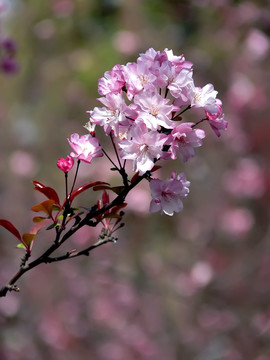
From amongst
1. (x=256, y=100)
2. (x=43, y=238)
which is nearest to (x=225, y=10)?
(x=256, y=100)

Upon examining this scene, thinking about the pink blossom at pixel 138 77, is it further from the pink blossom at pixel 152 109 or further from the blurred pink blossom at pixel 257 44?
the blurred pink blossom at pixel 257 44

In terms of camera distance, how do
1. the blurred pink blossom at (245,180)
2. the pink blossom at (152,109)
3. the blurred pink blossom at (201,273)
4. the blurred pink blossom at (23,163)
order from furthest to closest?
the blurred pink blossom at (23,163) → the blurred pink blossom at (245,180) → the blurred pink blossom at (201,273) → the pink blossom at (152,109)

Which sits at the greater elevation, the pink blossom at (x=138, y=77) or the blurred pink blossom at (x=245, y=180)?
the blurred pink blossom at (x=245, y=180)

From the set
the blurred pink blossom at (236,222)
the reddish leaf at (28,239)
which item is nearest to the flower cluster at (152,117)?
the reddish leaf at (28,239)

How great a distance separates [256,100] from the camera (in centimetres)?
452

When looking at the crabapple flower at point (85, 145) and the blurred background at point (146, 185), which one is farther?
the blurred background at point (146, 185)

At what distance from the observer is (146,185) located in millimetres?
4555

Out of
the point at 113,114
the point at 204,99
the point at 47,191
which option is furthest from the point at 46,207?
the point at 204,99

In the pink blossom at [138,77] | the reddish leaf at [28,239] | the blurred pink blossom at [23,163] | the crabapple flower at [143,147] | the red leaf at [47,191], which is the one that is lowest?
the reddish leaf at [28,239]

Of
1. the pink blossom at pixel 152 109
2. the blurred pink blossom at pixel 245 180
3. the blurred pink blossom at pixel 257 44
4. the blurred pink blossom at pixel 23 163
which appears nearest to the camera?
the pink blossom at pixel 152 109

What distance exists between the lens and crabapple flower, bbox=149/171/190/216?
29.8 inches

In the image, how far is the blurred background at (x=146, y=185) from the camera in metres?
4.01

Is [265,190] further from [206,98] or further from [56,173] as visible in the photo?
[206,98]

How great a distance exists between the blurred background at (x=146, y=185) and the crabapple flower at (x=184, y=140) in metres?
2.89
